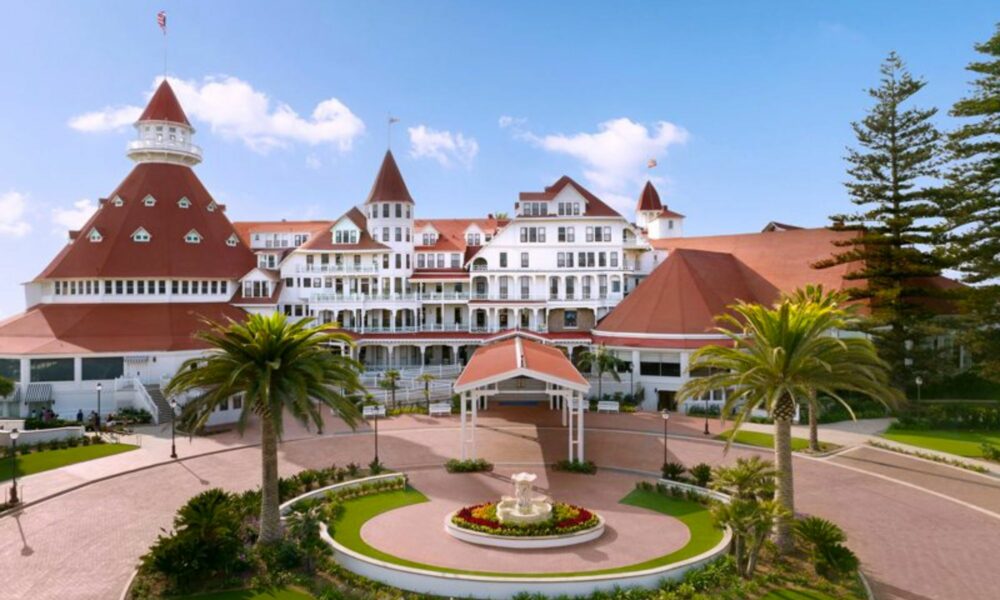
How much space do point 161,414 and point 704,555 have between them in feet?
108

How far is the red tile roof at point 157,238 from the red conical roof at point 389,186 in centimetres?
1185

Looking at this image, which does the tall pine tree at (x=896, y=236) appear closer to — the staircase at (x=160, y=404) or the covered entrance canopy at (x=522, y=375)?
the covered entrance canopy at (x=522, y=375)

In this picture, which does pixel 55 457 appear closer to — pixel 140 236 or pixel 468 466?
pixel 468 466

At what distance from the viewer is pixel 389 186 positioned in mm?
53594

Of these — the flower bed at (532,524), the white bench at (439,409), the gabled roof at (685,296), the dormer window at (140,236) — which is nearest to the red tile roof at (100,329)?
the dormer window at (140,236)

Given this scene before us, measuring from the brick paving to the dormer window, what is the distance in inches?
819

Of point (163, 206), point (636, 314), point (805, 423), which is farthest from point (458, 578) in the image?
point (163, 206)

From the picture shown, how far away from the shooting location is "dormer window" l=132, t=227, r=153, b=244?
4594 cm

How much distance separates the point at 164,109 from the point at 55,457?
32.6m

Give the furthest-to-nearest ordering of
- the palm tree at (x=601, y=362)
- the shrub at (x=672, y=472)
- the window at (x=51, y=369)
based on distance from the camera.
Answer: the palm tree at (x=601, y=362) → the window at (x=51, y=369) → the shrub at (x=672, y=472)

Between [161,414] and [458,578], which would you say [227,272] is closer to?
[161,414]

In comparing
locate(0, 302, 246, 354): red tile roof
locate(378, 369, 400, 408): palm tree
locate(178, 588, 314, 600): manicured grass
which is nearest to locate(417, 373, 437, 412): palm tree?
locate(378, 369, 400, 408): palm tree

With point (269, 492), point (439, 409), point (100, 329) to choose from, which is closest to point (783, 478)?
point (269, 492)

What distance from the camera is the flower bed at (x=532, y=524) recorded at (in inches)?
735
